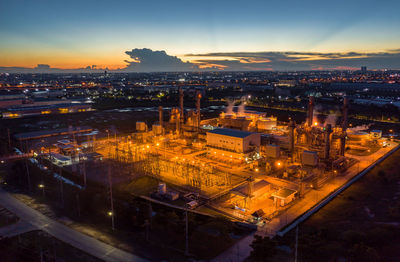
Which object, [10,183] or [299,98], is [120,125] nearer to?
[10,183]

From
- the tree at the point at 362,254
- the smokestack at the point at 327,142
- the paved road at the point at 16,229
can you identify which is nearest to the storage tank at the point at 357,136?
the smokestack at the point at 327,142

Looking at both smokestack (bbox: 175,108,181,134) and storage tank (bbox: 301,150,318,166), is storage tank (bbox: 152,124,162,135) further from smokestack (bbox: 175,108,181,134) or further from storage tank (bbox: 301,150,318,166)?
storage tank (bbox: 301,150,318,166)

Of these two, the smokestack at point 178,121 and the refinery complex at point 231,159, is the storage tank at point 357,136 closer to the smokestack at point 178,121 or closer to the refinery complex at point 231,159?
the refinery complex at point 231,159

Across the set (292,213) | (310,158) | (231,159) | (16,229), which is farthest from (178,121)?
(16,229)

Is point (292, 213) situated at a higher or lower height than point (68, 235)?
lower

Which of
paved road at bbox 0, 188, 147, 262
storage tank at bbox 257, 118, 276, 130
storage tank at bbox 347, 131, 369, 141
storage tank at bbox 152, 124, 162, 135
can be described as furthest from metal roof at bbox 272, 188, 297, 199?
storage tank at bbox 257, 118, 276, 130

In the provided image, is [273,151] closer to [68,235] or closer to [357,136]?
[357,136]

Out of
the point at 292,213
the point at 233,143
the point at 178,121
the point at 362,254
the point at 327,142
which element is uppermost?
the point at 178,121
